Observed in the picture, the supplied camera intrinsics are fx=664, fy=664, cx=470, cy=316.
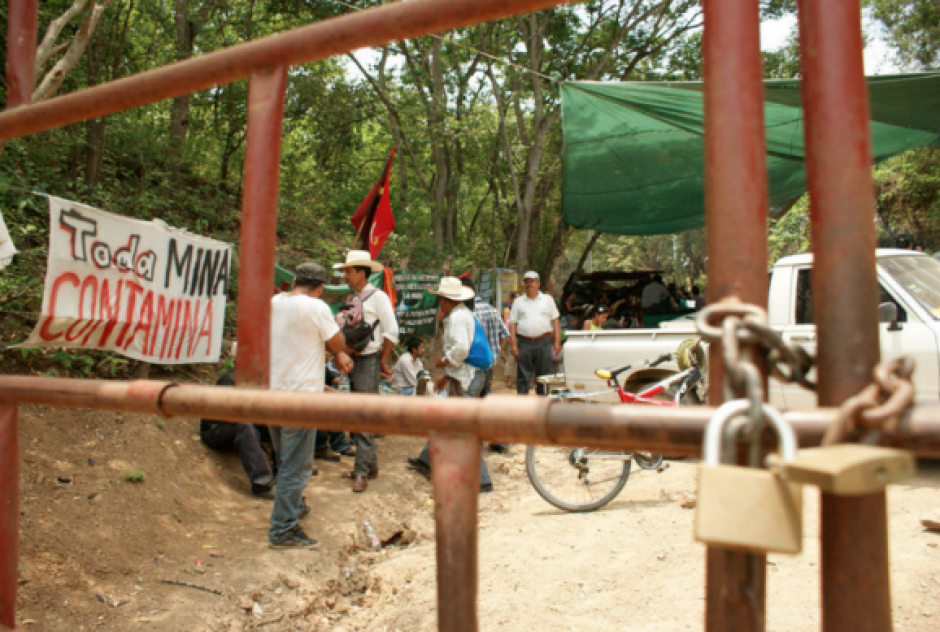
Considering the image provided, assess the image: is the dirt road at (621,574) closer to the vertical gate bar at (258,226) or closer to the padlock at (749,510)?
the vertical gate bar at (258,226)

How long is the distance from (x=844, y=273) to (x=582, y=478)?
14.1ft

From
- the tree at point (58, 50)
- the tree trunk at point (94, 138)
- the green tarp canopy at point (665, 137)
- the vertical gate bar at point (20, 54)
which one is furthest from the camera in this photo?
the tree trunk at point (94, 138)

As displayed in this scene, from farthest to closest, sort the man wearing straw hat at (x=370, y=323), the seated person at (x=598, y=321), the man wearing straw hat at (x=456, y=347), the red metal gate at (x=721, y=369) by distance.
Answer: the seated person at (x=598, y=321) < the man wearing straw hat at (x=456, y=347) < the man wearing straw hat at (x=370, y=323) < the red metal gate at (x=721, y=369)

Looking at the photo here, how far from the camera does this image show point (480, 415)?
0.89m

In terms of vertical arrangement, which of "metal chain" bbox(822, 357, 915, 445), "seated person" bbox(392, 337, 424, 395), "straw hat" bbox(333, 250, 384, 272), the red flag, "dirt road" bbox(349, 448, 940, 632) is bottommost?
"dirt road" bbox(349, 448, 940, 632)

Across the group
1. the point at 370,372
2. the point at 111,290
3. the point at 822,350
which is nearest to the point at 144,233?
the point at 111,290

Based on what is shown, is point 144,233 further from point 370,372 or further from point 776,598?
point 776,598

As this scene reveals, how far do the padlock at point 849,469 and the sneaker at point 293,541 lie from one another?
381cm

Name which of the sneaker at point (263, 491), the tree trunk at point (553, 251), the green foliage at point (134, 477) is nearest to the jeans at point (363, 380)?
the sneaker at point (263, 491)

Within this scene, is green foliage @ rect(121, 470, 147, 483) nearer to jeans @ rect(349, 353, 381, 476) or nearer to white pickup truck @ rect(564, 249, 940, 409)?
jeans @ rect(349, 353, 381, 476)

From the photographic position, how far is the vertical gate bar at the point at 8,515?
1358 millimetres

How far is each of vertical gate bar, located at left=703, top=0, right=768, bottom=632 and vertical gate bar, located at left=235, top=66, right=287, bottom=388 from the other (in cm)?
73

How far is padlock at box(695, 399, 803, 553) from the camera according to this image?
606mm

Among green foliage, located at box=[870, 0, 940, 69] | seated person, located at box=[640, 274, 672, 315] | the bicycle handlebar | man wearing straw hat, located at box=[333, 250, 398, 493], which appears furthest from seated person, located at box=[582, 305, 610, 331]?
green foliage, located at box=[870, 0, 940, 69]
